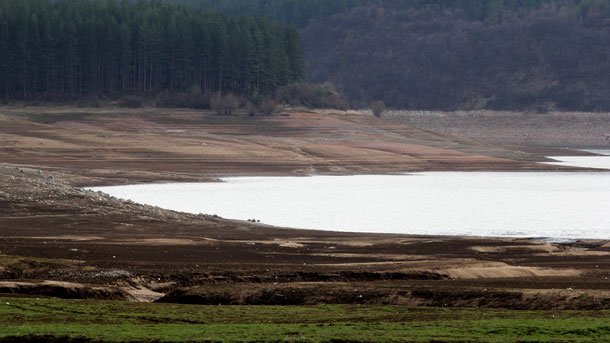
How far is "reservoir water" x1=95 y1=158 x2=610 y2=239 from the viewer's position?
51.6 m

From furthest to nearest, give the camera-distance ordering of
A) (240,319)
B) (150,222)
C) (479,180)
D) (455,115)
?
(455,115) → (479,180) → (150,222) → (240,319)

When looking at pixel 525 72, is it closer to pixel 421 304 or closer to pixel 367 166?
pixel 367 166

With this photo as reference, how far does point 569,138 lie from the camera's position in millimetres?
145125

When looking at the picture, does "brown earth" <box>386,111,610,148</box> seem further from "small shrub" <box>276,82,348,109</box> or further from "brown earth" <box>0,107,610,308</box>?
"brown earth" <box>0,107,610,308</box>

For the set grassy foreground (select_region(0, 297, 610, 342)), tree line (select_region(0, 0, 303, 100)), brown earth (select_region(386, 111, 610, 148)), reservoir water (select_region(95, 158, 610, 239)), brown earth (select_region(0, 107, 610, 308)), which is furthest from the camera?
brown earth (select_region(386, 111, 610, 148))

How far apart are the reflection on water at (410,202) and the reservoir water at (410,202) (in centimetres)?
4

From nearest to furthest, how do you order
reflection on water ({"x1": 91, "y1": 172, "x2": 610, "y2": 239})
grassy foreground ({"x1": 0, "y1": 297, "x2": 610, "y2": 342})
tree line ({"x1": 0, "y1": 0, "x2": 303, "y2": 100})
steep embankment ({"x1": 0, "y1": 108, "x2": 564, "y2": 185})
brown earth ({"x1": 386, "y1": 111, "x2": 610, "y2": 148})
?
grassy foreground ({"x1": 0, "y1": 297, "x2": 610, "y2": 342})
reflection on water ({"x1": 91, "y1": 172, "x2": 610, "y2": 239})
steep embankment ({"x1": 0, "y1": 108, "x2": 564, "y2": 185})
tree line ({"x1": 0, "y1": 0, "x2": 303, "y2": 100})
brown earth ({"x1": 386, "y1": 111, "x2": 610, "y2": 148})

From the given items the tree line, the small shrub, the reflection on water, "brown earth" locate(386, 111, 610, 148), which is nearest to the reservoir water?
the reflection on water

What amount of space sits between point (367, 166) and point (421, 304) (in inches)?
2611

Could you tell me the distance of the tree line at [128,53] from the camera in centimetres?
12519

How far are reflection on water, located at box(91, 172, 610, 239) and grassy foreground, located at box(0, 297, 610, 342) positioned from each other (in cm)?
2314

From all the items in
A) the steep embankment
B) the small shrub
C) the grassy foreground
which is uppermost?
the grassy foreground

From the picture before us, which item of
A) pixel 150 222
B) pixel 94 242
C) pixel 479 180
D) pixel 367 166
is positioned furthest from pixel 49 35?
pixel 94 242

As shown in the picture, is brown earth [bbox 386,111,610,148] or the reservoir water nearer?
the reservoir water
